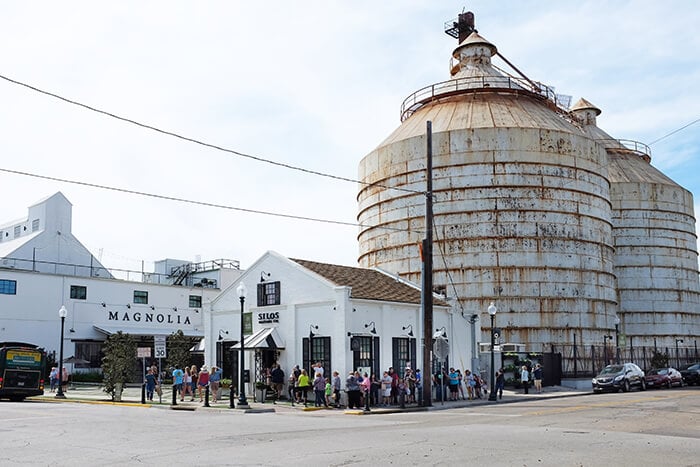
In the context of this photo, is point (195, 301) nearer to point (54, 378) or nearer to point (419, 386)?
point (54, 378)

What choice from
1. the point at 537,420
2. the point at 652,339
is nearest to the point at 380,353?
the point at 537,420

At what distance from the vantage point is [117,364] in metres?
34.0

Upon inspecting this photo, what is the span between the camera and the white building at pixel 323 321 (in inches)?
1239

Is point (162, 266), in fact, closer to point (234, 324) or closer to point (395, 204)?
point (395, 204)

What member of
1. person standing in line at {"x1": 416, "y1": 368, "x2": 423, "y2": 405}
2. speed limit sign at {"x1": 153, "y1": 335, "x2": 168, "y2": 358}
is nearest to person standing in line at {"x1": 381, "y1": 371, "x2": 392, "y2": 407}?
person standing in line at {"x1": 416, "y1": 368, "x2": 423, "y2": 405}

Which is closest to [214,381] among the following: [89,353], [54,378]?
[54,378]

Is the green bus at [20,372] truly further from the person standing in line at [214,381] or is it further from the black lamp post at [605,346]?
the black lamp post at [605,346]

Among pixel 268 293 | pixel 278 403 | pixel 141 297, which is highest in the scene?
pixel 141 297

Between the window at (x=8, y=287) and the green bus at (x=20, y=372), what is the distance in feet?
46.8

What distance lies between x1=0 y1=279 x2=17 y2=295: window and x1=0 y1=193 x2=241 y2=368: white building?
0.19 ft

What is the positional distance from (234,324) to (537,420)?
18743 millimetres

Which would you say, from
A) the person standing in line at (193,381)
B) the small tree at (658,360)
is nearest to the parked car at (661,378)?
the small tree at (658,360)

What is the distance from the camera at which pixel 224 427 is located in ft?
63.6

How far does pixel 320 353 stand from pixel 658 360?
3250 cm
